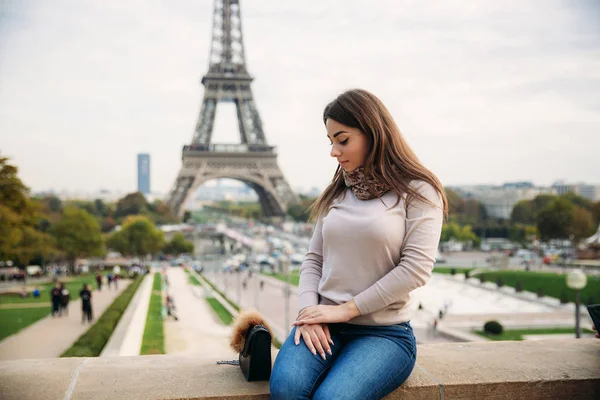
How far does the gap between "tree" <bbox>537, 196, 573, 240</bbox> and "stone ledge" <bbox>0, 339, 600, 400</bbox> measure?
38016mm

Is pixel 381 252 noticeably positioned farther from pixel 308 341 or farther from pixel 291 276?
pixel 291 276

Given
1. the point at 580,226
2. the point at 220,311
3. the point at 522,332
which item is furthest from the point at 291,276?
the point at 580,226

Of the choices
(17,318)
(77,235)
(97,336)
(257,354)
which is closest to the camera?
(257,354)

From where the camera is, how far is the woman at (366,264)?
2.41m

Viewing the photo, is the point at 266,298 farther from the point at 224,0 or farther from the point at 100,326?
the point at 224,0

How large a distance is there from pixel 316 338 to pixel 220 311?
17.1 meters

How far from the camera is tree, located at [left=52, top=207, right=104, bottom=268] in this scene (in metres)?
33.1

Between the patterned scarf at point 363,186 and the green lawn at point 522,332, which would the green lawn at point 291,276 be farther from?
the patterned scarf at point 363,186

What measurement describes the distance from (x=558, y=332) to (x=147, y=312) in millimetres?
11830

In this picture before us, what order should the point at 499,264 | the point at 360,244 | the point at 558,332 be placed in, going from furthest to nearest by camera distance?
the point at 499,264
the point at 558,332
the point at 360,244

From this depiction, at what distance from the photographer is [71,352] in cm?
1025

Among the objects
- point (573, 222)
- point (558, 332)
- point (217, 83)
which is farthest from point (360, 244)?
point (217, 83)

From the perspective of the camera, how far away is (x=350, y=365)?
7.81 ft

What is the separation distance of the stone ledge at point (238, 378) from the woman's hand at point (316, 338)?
0.86 ft
